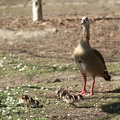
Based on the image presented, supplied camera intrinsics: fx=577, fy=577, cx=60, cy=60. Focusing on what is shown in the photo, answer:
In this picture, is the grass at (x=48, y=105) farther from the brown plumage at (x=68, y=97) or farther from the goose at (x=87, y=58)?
the goose at (x=87, y=58)

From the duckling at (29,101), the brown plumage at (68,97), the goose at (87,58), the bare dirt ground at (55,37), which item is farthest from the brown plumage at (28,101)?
the bare dirt ground at (55,37)

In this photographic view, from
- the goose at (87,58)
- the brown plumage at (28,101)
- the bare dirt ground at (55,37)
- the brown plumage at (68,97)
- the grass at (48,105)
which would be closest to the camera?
the grass at (48,105)

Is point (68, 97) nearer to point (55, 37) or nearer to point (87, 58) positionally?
point (87, 58)

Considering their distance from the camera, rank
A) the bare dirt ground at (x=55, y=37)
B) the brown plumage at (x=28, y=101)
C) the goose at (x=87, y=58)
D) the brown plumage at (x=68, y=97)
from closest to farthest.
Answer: the brown plumage at (x=28, y=101), the brown plumage at (x=68, y=97), the goose at (x=87, y=58), the bare dirt ground at (x=55, y=37)

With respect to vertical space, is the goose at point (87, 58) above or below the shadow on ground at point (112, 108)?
above

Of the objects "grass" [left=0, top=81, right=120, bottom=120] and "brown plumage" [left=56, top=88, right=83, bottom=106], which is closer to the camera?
"grass" [left=0, top=81, right=120, bottom=120]

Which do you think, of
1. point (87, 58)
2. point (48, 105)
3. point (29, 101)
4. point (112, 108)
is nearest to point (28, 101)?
point (29, 101)

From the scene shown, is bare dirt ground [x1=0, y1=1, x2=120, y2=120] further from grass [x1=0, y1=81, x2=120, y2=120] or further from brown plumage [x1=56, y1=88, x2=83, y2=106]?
brown plumage [x1=56, y1=88, x2=83, y2=106]

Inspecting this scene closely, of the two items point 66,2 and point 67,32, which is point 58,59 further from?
point 66,2

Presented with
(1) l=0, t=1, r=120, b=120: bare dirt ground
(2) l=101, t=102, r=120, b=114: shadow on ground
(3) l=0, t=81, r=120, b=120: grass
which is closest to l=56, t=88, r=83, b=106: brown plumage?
(3) l=0, t=81, r=120, b=120: grass

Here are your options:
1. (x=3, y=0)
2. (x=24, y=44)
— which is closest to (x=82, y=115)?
(x=24, y=44)

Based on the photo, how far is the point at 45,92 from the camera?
10.5 metres

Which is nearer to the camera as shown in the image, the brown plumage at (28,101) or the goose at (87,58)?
the brown plumage at (28,101)

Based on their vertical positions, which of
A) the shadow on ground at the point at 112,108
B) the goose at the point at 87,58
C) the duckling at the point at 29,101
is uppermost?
the goose at the point at 87,58
